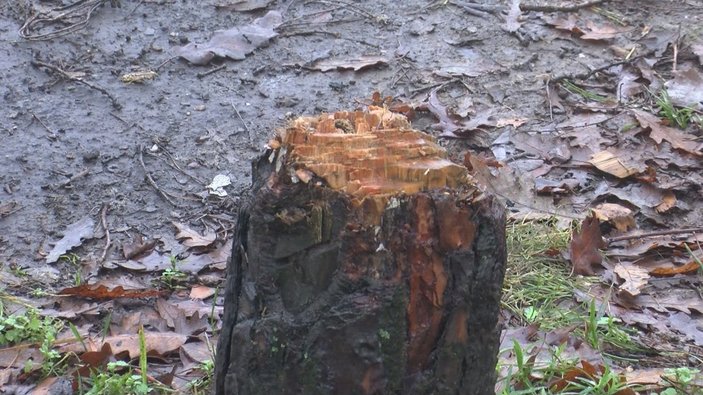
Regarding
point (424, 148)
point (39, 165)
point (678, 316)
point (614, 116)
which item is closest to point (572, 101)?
point (614, 116)

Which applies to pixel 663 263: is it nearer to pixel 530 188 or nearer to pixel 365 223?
pixel 530 188

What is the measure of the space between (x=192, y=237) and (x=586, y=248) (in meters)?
1.75

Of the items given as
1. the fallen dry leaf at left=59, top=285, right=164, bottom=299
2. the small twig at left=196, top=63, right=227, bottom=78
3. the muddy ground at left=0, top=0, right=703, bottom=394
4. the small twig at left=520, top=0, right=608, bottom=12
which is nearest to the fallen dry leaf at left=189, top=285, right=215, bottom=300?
the muddy ground at left=0, top=0, right=703, bottom=394

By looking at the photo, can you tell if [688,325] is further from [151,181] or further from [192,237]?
[151,181]

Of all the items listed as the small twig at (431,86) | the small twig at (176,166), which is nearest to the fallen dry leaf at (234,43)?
the small twig at (176,166)

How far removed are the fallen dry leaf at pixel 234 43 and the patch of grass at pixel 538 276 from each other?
91.8 inches

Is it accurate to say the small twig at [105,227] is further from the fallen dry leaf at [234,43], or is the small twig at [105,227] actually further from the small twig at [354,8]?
the small twig at [354,8]

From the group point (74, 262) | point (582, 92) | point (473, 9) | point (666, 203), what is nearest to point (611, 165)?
point (666, 203)

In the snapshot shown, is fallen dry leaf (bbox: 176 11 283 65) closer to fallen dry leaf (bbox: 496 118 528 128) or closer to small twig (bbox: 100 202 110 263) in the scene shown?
small twig (bbox: 100 202 110 263)

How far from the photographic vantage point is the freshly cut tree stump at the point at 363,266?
1928 millimetres

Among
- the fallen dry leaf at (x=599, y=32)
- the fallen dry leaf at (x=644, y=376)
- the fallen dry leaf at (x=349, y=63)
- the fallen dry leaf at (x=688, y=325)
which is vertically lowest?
the fallen dry leaf at (x=688, y=325)

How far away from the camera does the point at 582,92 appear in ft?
16.9

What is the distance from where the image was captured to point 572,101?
511cm

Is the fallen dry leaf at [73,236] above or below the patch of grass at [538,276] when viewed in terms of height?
above
